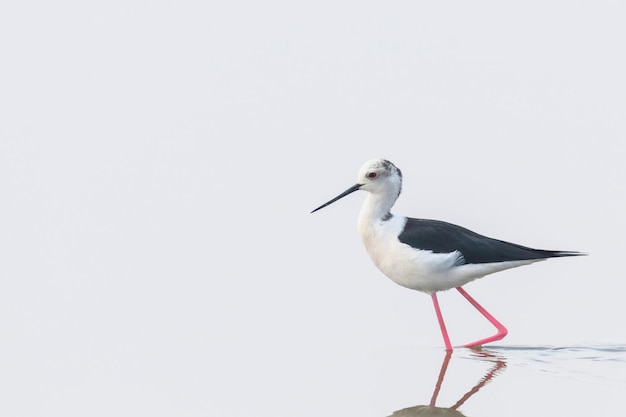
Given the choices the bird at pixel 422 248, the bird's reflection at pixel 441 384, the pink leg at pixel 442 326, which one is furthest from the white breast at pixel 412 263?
the bird's reflection at pixel 441 384

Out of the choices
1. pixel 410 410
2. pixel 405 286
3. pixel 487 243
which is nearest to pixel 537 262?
pixel 487 243

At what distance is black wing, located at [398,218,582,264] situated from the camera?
1120 centimetres

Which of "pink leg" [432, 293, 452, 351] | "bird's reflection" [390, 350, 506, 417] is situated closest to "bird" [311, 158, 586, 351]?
"pink leg" [432, 293, 452, 351]

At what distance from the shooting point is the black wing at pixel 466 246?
441 inches

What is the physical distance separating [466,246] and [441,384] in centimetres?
190

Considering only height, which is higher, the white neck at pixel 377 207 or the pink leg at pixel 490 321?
the white neck at pixel 377 207

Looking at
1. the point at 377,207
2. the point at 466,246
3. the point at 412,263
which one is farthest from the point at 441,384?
the point at 377,207

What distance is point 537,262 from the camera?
37.4 ft

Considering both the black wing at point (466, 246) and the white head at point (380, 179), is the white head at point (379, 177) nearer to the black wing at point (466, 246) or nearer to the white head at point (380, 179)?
the white head at point (380, 179)

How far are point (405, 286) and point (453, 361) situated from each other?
1.00 metres

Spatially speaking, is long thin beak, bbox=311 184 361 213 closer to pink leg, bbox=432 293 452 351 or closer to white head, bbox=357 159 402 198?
white head, bbox=357 159 402 198

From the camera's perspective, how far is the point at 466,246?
11297 mm

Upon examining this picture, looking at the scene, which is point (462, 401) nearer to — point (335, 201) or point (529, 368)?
point (529, 368)

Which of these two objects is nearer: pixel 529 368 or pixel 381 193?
pixel 529 368
